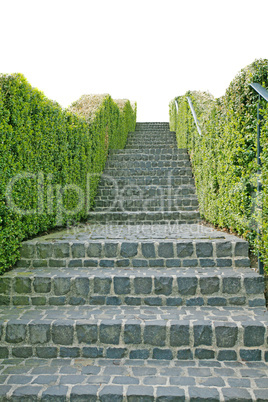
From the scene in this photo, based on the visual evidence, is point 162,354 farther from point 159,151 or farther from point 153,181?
point 159,151

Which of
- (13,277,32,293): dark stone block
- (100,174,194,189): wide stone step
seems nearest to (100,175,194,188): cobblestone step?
(100,174,194,189): wide stone step

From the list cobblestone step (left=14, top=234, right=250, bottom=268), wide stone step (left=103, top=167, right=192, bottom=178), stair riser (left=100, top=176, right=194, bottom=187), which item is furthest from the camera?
wide stone step (left=103, top=167, right=192, bottom=178)

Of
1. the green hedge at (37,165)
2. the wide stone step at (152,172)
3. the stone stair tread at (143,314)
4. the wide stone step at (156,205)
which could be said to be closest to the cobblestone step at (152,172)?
the wide stone step at (152,172)

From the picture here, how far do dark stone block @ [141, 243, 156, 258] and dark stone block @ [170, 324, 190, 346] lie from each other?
1272mm

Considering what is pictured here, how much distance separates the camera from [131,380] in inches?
112

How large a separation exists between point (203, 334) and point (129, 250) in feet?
5.16

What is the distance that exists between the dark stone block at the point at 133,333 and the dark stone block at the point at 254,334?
44.0 inches

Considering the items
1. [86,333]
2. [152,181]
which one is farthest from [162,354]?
[152,181]

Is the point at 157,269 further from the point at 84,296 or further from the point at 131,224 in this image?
the point at 131,224

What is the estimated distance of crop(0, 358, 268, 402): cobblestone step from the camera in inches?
105

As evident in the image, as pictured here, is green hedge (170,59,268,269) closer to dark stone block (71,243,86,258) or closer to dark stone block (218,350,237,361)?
dark stone block (218,350,237,361)

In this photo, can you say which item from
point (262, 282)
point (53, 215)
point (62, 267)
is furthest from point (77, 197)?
point (262, 282)

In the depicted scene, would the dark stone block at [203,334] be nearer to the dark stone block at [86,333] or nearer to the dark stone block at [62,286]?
the dark stone block at [86,333]

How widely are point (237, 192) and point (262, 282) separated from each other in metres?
1.25
